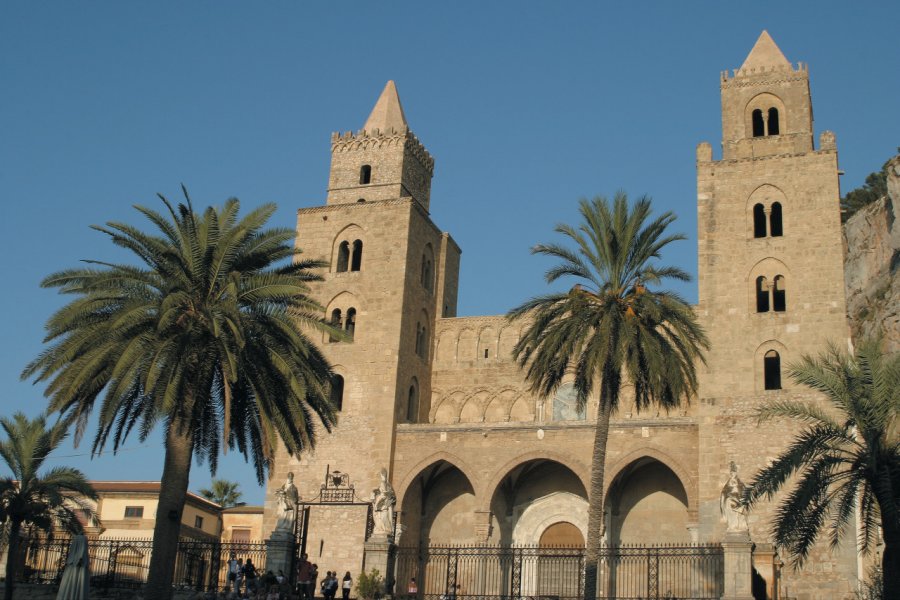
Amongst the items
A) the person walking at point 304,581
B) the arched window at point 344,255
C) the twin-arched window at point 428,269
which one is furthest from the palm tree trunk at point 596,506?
the arched window at point 344,255

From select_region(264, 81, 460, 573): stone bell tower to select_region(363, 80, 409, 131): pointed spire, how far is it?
53 mm

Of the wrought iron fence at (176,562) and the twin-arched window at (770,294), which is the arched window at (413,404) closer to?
the wrought iron fence at (176,562)

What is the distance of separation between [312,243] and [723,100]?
51.3 feet

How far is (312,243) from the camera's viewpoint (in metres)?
40.4

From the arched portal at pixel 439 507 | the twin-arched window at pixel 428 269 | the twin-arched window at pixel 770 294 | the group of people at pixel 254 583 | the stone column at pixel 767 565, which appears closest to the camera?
the group of people at pixel 254 583

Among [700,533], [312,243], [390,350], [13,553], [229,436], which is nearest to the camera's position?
[229,436]

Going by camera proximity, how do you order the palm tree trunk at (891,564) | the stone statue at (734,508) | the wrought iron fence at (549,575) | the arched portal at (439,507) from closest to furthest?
the palm tree trunk at (891,564) < the stone statue at (734,508) < the wrought iron fence at (549,575) < the arched portal at (439,507)

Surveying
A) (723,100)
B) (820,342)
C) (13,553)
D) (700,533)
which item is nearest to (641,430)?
(700,533)

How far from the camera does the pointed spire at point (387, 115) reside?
42.9 meters

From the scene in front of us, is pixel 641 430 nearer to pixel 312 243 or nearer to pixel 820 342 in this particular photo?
pixel 820 342

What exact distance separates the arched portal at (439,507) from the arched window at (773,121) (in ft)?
51.5

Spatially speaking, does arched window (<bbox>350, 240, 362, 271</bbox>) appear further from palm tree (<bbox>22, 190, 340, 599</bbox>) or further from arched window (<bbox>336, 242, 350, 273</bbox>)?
palm tree (<bbox>22, 190, 340, 599</bbox>)

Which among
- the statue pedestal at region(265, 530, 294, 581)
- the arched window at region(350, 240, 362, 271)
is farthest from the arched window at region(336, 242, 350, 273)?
the statue pedestal at region(265, 530, 294, 581)

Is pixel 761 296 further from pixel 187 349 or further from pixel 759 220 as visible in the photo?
pixel 187 349
